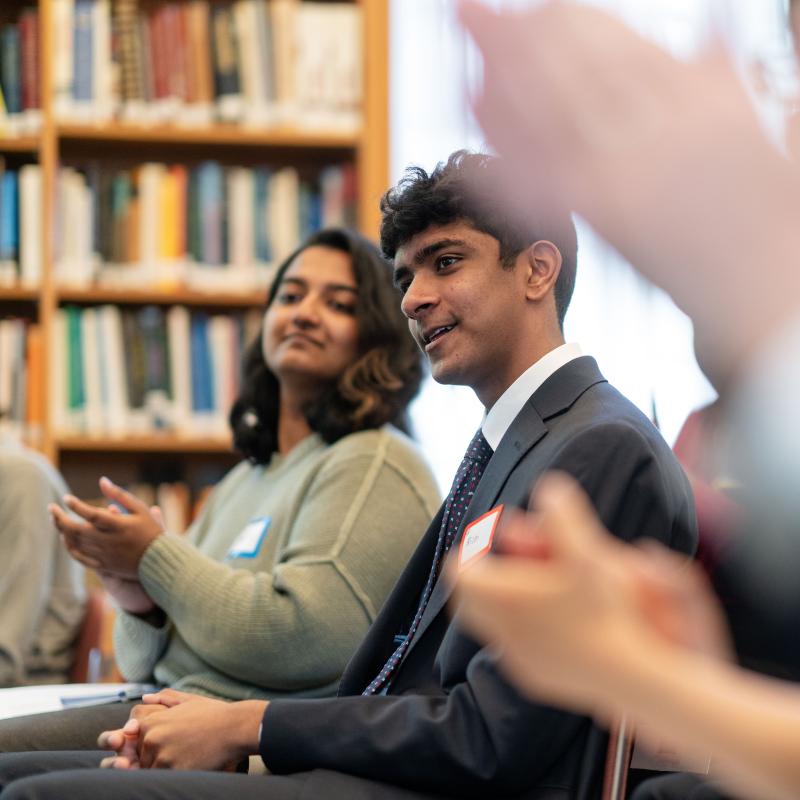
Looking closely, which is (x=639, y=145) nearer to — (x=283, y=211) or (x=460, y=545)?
(x=460, y=545)

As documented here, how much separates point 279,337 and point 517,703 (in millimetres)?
1317

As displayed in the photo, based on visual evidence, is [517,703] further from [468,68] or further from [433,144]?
[433,144]

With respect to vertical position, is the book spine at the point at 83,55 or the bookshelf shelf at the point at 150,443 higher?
the book spine at the point at 83,55

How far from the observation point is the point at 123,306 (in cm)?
341

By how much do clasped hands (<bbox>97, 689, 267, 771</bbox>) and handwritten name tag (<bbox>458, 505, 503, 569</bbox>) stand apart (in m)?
0.29

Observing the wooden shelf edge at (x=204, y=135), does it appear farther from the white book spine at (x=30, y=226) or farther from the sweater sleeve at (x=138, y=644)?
the sweater sleeve at (x=138, y=644)

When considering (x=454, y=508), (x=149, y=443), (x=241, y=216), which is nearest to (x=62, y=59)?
(x=241, y=216)

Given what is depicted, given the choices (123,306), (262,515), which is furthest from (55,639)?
(123,306)

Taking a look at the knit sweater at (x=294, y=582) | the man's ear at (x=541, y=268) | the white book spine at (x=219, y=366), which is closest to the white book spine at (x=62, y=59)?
the white book spine at (x=219, y=366)

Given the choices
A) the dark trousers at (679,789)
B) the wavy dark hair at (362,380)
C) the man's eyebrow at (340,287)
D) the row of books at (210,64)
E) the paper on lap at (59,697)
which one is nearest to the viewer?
the dark trousers at (679,789)

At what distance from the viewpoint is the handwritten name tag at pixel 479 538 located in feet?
4.20

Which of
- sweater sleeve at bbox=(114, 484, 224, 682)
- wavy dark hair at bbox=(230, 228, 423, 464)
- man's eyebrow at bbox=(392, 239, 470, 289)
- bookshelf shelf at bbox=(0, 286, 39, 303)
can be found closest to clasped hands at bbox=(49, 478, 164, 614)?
sweater sleeve at bbox=(114, 484, 224, 682)

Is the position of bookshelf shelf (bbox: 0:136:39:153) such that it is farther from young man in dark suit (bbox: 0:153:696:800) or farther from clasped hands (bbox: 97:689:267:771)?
clasped hands (bbox: 97:689:267:771)

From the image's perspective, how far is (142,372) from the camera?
3.28 m
